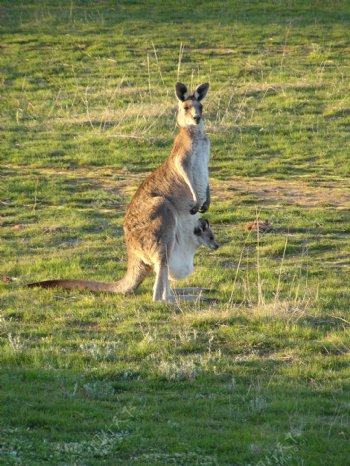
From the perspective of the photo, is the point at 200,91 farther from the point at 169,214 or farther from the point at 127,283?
the point at 127,283

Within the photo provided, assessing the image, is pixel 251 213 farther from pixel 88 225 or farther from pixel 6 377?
pixel 6 377

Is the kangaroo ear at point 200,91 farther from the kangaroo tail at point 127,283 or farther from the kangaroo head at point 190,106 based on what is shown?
the kangaroo tail at point 127,283

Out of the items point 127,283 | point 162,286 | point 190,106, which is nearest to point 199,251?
point 190,106

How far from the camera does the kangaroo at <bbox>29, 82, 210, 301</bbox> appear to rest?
9.10 meters

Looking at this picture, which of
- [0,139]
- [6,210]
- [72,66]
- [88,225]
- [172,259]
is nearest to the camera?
[172,259]

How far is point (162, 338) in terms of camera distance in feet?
25.8

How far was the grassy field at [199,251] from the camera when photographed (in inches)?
237

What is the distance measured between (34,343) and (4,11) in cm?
1876

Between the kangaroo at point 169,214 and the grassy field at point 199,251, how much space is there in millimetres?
232

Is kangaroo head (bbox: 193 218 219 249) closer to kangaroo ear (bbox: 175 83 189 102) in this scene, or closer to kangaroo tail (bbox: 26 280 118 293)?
kangaroo tail (bbox: 26 280 118 293)

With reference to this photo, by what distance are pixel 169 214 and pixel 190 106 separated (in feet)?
4.18

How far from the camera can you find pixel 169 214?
930cm

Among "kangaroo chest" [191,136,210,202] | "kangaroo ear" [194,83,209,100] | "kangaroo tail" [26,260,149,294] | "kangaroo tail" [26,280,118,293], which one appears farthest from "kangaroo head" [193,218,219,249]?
"kangaroo ear" [194,83,209,100]

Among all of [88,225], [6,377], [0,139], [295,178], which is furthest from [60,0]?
[6,377]
